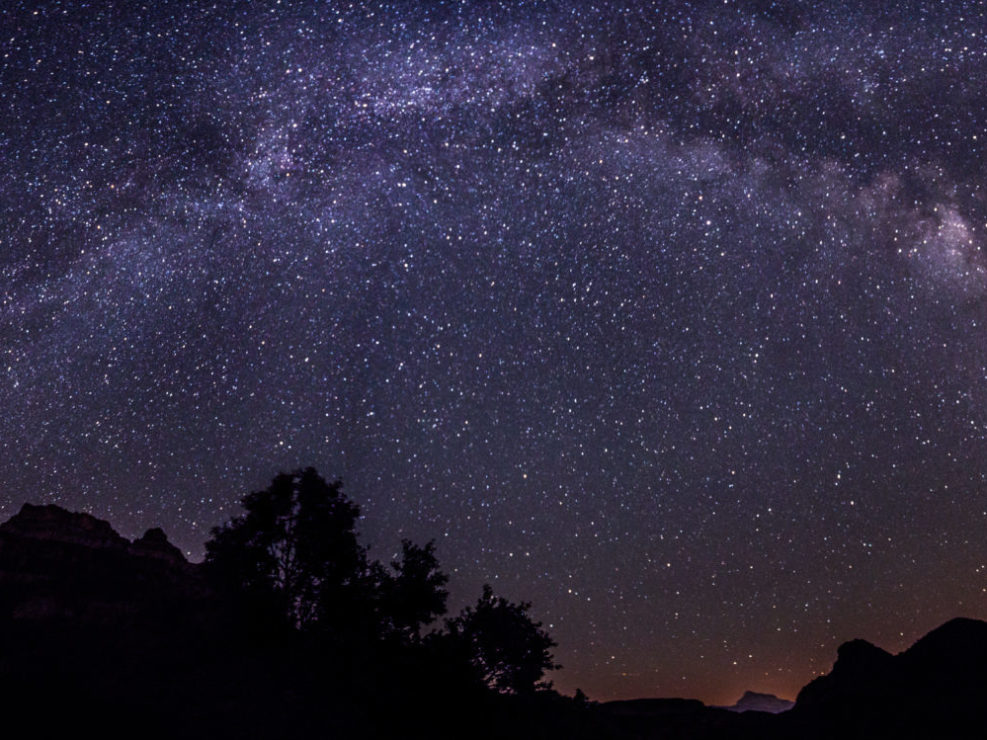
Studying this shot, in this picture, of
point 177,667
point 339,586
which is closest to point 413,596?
point 339,586

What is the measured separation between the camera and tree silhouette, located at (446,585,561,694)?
22.9 m

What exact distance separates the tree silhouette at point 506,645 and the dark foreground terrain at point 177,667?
58 centimetres

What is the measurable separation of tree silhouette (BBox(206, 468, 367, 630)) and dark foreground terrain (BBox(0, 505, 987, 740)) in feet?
4.24

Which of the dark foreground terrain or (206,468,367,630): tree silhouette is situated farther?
(206,468,367,630): tree silhouette

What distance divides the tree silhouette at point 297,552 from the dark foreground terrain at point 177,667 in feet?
4.24

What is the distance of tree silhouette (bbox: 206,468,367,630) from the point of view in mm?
26000

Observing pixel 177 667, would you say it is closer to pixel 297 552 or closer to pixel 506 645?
pixel 297 552

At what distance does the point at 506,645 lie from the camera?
23203mm

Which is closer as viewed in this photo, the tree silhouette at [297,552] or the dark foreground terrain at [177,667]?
the dark foreground terrain at [177,667]

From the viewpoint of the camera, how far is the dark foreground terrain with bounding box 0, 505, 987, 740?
1981 cm

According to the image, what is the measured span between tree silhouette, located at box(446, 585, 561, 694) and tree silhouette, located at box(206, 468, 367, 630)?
508 centimetres

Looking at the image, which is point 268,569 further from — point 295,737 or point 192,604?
point 192,604

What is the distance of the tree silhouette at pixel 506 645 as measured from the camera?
75.3 ft

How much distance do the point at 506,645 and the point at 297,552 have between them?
32.0 ft
